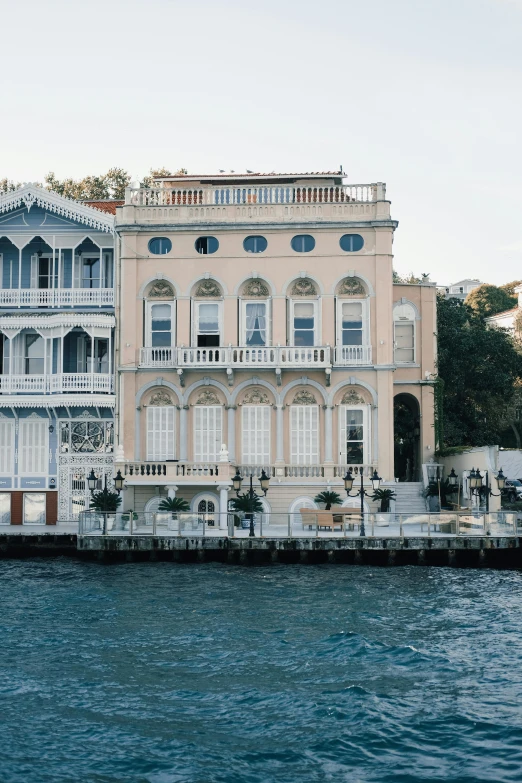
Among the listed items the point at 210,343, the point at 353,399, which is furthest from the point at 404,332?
the point at 210,343

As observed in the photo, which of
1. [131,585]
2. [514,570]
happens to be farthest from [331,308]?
[131,585]

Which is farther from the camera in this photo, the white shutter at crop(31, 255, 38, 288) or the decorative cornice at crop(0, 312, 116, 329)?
the white shutter at crop(31, 255, 38, 288)

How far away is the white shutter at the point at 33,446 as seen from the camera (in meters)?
36.7

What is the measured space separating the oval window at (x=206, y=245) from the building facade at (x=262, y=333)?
0.13 ft

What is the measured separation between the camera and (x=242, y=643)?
20000mm

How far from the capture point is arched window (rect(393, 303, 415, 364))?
39.7 meters

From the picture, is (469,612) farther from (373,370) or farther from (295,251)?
(295,251)

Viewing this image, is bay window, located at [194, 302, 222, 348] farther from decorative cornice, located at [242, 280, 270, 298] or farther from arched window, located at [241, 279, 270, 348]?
decorative cornice, located at [242, 280, 270, 298]

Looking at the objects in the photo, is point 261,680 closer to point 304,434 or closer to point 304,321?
point 304,434

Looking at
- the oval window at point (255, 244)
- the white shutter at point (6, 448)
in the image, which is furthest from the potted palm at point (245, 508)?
the oval window at point (255, 244)

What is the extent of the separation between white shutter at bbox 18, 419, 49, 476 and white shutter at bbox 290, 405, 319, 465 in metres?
9.46

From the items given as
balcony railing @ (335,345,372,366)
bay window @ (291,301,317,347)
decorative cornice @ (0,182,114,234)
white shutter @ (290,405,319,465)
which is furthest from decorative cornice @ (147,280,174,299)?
balcony railing @ (335,345,372,366)

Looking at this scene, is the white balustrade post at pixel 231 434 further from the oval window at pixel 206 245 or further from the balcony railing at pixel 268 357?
the oval window at pixel 206 245

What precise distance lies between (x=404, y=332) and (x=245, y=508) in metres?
11.6
